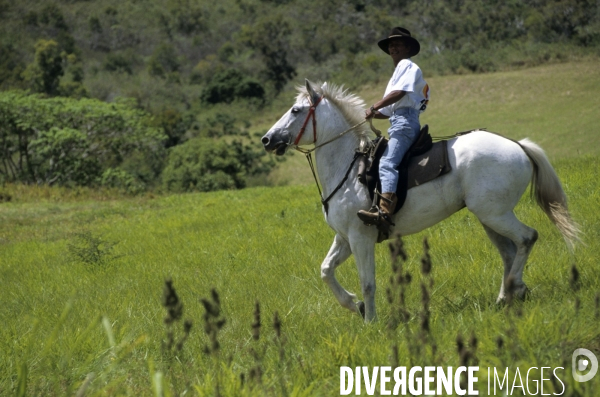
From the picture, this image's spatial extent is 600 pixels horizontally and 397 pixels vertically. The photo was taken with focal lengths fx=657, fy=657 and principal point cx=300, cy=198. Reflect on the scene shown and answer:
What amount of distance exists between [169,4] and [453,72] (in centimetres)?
8303

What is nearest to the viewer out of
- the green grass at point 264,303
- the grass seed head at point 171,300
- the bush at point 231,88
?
the grass seed head at point 171,300

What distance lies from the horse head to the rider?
578 mm

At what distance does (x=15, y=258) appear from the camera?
41.3ft

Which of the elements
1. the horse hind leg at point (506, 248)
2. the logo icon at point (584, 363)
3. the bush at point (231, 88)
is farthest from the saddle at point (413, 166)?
the bush at point (231, 88)

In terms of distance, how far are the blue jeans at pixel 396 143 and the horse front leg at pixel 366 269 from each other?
1.78ft

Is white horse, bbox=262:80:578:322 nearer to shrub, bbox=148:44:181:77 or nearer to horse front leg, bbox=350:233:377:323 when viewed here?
horse front leg, bbox=350:233:377:323

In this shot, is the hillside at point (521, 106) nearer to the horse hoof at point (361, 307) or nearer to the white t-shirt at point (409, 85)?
the white t-shirt at point (409, 85)

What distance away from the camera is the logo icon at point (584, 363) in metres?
3.73

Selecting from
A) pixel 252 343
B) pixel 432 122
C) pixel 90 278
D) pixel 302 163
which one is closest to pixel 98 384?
pixel 252 343

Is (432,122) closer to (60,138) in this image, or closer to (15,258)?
(60,138)

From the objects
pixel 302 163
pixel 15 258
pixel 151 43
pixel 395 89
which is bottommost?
pixel 302 163

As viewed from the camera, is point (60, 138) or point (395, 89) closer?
point (395, 89)

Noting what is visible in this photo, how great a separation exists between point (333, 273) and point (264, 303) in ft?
3.30

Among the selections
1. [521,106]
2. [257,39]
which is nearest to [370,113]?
[521,106]
